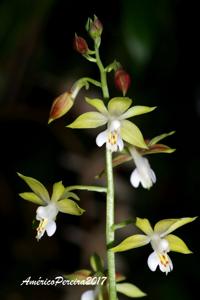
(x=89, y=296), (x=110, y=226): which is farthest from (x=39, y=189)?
(x=89, y=296)

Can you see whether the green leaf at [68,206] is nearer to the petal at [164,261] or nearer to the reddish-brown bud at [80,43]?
the petal at [164,261]

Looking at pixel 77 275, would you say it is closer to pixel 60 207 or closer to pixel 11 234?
pixel 60 207

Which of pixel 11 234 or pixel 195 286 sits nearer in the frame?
pixel 195 286

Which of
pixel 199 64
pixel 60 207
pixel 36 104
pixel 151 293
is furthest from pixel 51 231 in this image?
pixel 36 104

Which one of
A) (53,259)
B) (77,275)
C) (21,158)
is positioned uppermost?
(21,158)

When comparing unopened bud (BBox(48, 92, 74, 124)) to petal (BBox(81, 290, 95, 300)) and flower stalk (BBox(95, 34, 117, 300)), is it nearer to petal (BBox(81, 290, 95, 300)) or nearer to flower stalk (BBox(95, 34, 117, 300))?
flower stalk (BBox(95, 34, 117, 300))

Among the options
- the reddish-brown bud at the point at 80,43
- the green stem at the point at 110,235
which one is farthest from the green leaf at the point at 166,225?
the reddish-brown bud at the point at 80,43

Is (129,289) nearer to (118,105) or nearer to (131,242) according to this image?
(131,242)
